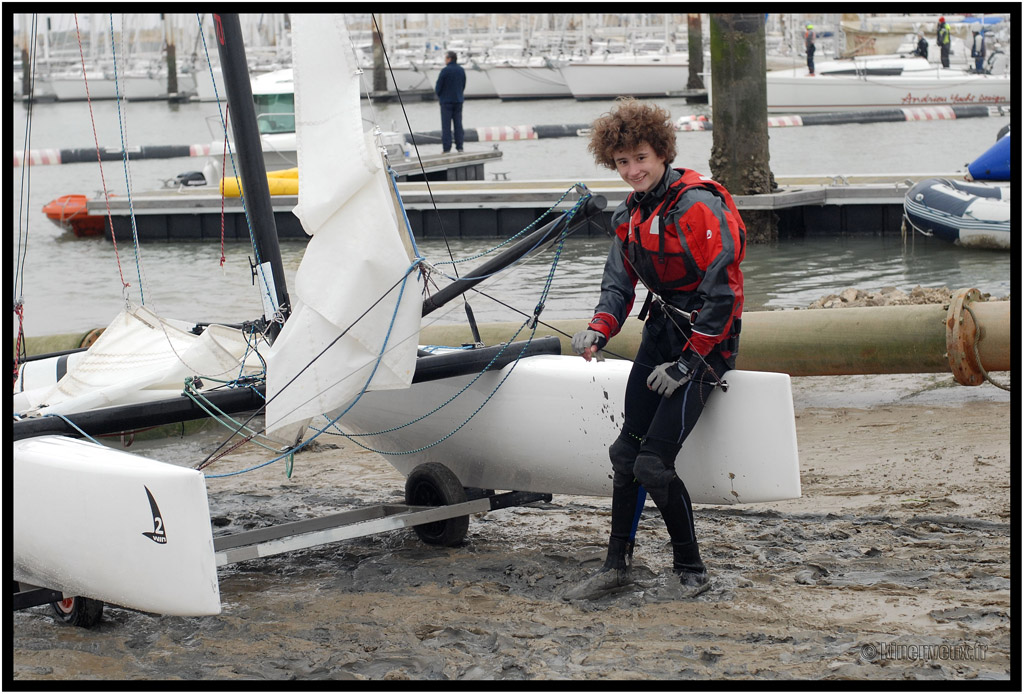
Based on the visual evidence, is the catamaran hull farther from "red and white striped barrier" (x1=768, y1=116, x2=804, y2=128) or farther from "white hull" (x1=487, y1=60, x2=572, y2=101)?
"white hull" (x1=487, y1=60, x2=572, y2=101)

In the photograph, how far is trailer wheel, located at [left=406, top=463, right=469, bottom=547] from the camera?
454 cm

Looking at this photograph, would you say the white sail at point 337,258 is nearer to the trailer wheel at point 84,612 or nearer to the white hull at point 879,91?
the trailer wheel at point 84,612

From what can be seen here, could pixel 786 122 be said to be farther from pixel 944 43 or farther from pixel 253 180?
pixel 253 180

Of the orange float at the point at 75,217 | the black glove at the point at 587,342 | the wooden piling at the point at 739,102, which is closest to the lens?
the black glove at the point at 587,342

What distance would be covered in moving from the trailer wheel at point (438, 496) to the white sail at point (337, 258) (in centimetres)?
70

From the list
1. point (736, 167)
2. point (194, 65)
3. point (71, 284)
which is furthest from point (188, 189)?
point (194, 65)

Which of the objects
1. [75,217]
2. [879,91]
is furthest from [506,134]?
[75,217]

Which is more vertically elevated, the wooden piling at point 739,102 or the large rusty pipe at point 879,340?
the wooden piling at point 739,102

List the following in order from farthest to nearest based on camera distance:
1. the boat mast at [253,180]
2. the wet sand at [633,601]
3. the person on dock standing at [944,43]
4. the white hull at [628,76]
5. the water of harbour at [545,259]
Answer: the white hull at [628,76] < the person on dock standing at [944,43] < the water of harbour at [545,259] < the boat mast at [253,180] < the wet sand at [633,601]

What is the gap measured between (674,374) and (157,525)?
5.12 ft

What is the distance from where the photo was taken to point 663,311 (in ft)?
12.2

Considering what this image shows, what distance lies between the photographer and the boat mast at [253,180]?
4.83 metres

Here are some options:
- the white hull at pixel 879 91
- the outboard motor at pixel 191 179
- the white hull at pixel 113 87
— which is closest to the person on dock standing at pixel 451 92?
the outboard motor at pixel 191 179

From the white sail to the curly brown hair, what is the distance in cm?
77
